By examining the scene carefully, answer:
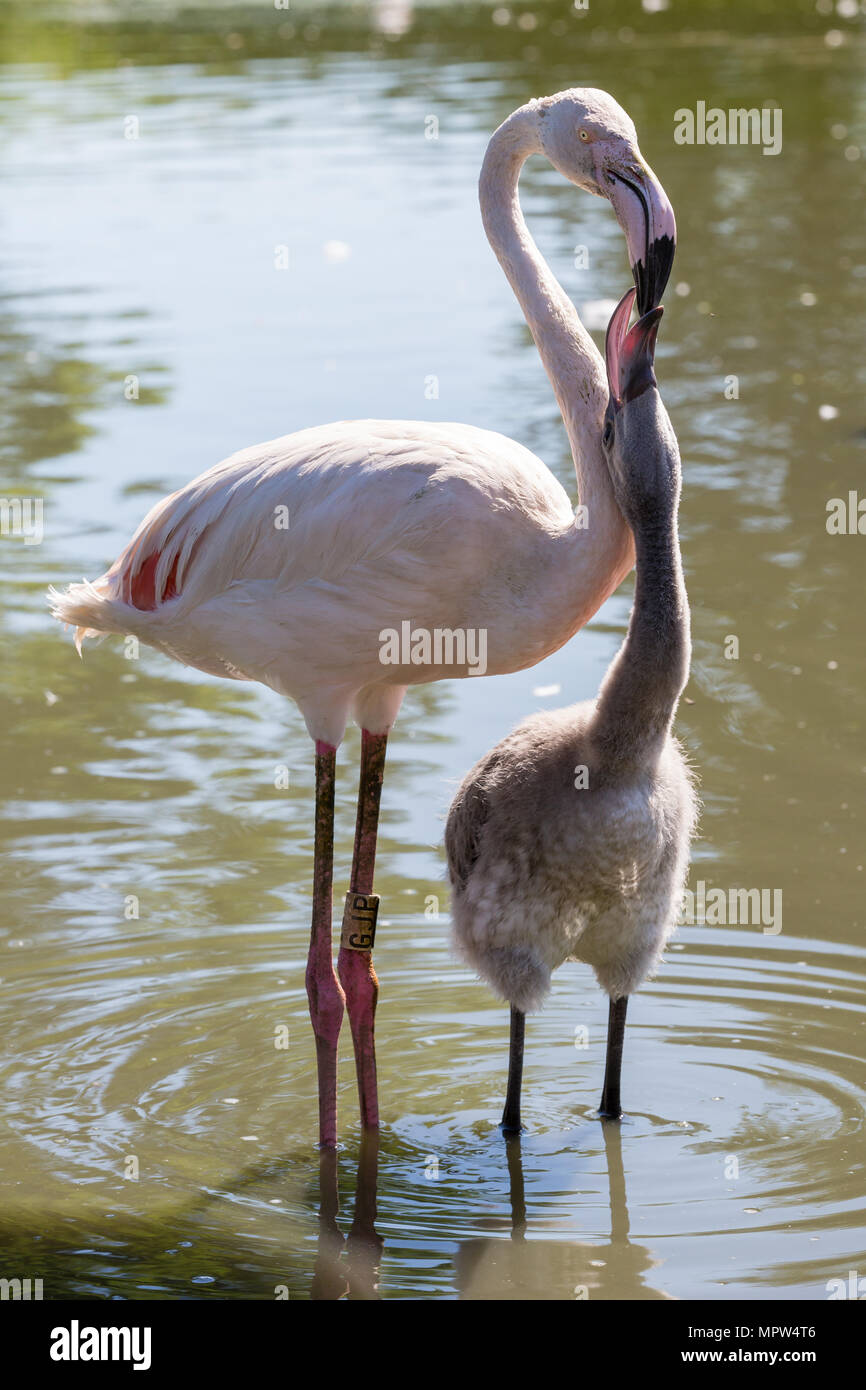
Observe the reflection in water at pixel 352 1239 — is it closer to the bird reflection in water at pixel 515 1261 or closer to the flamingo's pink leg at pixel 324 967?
the bird reflection in water at pixel 515 1261

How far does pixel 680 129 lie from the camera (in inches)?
808

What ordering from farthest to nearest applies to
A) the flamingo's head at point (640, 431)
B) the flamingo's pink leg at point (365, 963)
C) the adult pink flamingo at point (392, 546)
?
1. the flamingo's pink leg at point (365, 963)
2. the adult pink flamingo at point (392, 546)
3. the flamingo's head at point (640, 431)

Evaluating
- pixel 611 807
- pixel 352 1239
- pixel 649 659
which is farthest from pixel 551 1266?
pixel 649 659

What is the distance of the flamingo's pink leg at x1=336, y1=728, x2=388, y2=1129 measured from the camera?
5.46 m

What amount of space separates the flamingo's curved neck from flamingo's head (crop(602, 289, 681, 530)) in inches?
4.3

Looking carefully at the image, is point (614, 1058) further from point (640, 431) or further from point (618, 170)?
point (618, 170)

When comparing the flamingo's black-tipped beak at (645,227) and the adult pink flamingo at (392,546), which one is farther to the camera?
the adult pink flamingo at (392,546)

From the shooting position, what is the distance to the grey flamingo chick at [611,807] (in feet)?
15.5

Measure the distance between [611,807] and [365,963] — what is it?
107cm

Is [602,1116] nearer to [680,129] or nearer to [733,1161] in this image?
[733,1161]

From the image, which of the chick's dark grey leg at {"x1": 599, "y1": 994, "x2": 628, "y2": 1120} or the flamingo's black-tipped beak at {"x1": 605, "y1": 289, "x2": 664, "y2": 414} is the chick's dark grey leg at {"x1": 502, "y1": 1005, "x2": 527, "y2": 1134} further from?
the flamingo's black-tipped beak at {"x1": 605, "y1": 289, "x2": 664, "y2": 414}

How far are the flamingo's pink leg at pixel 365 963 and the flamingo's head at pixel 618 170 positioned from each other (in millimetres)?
1520

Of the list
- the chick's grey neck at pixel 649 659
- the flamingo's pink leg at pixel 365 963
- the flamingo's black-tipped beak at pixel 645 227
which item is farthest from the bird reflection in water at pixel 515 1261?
the flamingo's black-tipped beak at pixel 645 227

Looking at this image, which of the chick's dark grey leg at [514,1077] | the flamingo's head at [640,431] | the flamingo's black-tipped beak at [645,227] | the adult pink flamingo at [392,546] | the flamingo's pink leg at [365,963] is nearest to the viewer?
the flamingo's black-tipped beak at [645,227]
